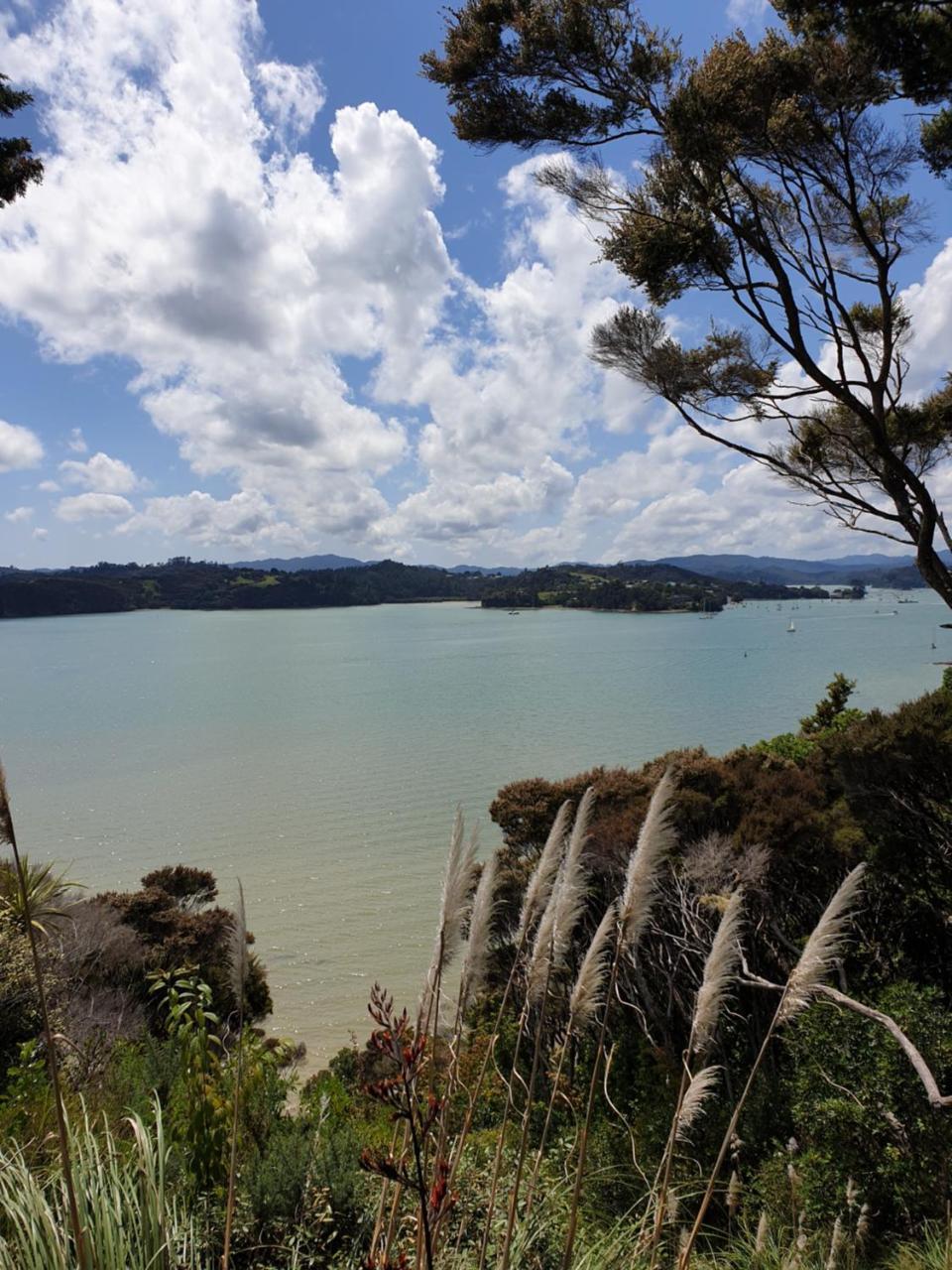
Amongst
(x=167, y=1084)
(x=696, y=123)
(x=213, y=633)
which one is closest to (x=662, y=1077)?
(x=167, y=1084)

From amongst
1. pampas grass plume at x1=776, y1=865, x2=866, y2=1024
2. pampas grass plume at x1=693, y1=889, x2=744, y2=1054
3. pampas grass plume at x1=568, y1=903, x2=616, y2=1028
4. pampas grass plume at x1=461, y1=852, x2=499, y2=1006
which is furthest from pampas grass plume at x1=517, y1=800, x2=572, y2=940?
pampas grass plume at x1=776, y1=865, x2=866, y2=1024

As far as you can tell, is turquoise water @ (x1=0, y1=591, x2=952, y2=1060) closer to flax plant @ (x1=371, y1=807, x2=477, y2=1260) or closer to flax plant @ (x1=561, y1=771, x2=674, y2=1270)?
flax plant @ (x1=371, y1=807, x2=477, y2=1260)

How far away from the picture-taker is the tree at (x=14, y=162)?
721 cm

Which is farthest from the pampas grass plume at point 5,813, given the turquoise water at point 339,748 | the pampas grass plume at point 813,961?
the turquoise water at point 339,748

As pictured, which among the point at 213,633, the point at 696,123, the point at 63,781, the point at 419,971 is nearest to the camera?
the point at 696,123

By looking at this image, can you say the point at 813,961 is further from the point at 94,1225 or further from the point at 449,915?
the point at 94,1225

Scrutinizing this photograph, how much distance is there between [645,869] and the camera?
6.53ft

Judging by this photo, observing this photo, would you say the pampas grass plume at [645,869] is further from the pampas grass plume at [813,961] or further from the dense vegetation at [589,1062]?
the pampas grass plume at [813,961]

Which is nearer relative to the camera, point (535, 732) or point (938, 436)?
point (938, 436)

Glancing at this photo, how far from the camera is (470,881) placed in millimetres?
2219

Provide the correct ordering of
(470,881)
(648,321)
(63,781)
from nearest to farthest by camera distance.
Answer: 1. (470,881)
2. (648,321)
3. (63,781)

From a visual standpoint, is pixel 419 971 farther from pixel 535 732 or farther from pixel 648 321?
pixel 535 732

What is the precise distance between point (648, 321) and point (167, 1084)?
8.79m

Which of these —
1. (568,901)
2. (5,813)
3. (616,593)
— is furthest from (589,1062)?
(616,593)
